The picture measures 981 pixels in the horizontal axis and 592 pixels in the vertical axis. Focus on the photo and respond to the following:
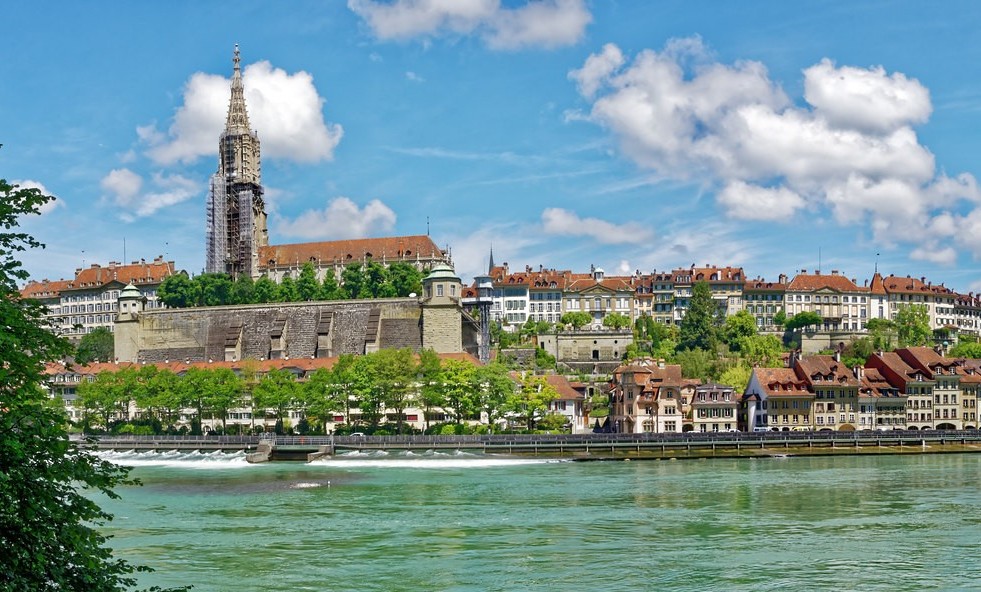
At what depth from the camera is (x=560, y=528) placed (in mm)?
41469

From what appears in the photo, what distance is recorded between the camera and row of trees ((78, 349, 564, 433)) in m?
85.8

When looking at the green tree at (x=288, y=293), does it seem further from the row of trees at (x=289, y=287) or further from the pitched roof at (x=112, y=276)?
the pitched roof at (x=112, y=276)

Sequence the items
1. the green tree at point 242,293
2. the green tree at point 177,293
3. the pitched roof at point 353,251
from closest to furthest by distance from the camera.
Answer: the green tree at point 242,293
the green tree at point 177,293
the pitched roof at point 353,251

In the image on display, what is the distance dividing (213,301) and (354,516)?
94.2 m

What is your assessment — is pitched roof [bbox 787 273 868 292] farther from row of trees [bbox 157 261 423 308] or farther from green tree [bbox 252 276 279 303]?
green tree [bbox 252 276 279 303]

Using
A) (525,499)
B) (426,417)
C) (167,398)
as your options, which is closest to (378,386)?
(426,417)

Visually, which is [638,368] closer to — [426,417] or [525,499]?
[426,417]

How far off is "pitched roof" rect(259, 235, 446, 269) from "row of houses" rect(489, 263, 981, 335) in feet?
38.7

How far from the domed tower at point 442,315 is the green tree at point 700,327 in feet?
79.8

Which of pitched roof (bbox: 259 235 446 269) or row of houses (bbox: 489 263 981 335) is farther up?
pitched roof (bbox: 259 235 446 269)

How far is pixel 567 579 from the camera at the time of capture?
3209 centimetres

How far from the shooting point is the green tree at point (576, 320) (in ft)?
417

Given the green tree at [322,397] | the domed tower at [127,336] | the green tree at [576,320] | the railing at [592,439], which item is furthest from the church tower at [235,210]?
the railing at [592,439]

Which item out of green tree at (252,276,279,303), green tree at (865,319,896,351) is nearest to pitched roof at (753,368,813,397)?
green tree at (865,319,896,351)
